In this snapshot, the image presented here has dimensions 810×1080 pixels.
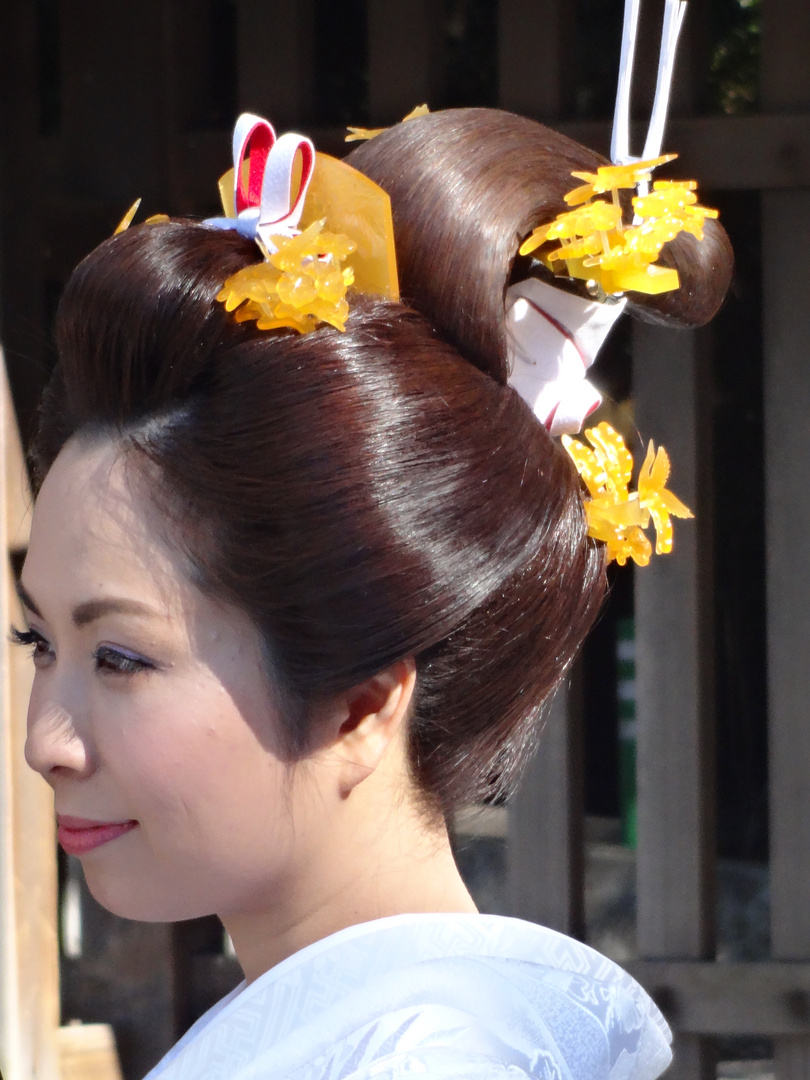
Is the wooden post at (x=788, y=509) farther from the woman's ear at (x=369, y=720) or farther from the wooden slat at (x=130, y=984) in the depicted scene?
the woman's ear at (x=369, y=720)

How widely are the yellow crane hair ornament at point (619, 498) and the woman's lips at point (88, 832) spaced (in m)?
0.46

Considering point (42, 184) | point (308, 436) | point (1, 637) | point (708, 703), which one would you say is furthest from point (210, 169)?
point (308, 436)

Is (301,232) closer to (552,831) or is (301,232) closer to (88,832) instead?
(88,832)

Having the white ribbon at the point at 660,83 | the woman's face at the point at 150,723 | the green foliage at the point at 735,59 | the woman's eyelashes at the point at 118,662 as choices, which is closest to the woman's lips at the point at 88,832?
the woman's face at the point at 150,723

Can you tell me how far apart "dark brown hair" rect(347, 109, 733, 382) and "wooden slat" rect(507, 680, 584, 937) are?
1058 millimetres

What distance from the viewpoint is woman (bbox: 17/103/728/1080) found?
35.5 inches

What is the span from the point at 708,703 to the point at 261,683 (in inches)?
A: 46.5

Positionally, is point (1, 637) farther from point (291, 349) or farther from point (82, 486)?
point (291, 349)

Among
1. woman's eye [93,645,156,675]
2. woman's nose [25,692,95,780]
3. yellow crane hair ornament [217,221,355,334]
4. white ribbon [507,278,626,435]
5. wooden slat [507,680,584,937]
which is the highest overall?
yellow crane hair ornament [217,221,355,334]

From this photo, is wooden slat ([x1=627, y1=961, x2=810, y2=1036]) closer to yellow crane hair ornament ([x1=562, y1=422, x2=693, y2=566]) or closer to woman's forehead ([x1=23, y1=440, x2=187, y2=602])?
yellow crane hair ornament ([x1=562, y1=422, x2=693, y2=566])

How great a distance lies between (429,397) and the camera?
3.06 ft

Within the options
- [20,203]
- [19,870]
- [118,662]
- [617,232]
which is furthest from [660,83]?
[19,870]

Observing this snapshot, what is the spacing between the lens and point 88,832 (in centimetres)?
95

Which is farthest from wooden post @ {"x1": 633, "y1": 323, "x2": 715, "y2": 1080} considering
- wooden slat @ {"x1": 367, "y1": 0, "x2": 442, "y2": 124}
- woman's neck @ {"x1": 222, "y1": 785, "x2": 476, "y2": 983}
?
woman's neck @ {"x1": 222, "y1": 785, "x2": 476, "y2": 983}
